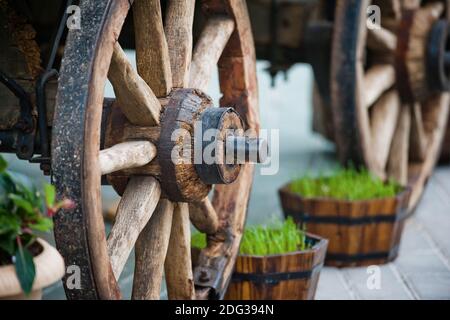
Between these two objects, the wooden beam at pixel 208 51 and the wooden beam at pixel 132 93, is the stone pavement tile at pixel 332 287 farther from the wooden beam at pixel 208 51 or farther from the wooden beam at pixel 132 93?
the wooden beam at pixel 132 93

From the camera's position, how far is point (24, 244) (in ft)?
4.97

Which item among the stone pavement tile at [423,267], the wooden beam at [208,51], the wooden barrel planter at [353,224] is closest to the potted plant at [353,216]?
the wooden barrel planter at [353,224]

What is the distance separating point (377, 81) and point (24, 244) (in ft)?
7.80

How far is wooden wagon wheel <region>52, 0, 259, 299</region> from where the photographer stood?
170 cm

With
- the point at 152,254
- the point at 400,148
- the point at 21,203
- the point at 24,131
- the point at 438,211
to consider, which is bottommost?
the point at 438,211

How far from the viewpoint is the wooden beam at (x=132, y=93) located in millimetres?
1919

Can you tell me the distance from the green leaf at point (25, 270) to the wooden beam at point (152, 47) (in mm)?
790

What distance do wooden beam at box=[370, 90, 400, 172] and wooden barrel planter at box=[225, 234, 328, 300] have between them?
1147mm

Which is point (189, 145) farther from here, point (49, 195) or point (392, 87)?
point (392, 87)

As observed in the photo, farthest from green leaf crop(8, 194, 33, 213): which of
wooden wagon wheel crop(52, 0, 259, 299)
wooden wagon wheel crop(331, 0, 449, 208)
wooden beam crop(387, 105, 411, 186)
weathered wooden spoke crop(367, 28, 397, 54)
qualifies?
wooden beam crop(387, 105, 411, 186)

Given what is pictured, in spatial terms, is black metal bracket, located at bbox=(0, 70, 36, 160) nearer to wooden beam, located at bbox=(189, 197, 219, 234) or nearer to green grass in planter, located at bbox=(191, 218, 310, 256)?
wooden beam, located at bbox=(189, 197, 219, 234)

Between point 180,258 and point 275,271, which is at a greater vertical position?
point 180,258

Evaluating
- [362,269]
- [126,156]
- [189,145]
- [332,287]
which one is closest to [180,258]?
[189,145]

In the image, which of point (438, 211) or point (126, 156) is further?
point (438, 211)
